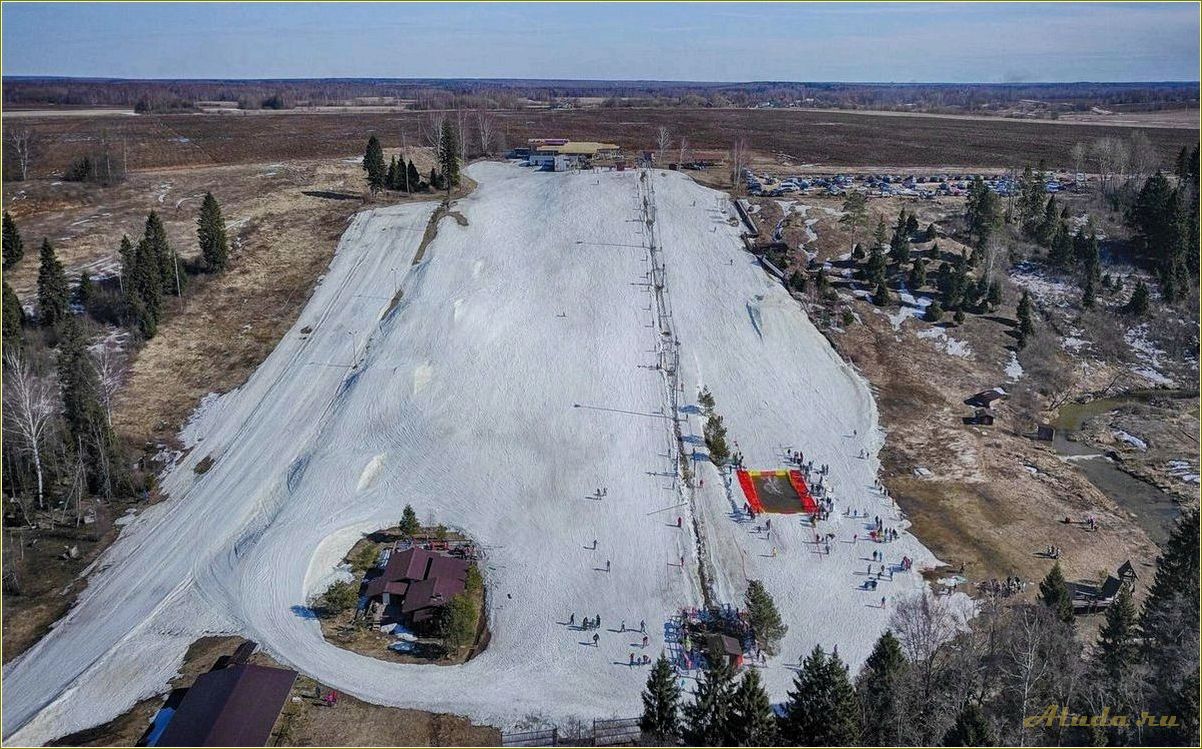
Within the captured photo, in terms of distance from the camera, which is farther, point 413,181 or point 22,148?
point 413,181

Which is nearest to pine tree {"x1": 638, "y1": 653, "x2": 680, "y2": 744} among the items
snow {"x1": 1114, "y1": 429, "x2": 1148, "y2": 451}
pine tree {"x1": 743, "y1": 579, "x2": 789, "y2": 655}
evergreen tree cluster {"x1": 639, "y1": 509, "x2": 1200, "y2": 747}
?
evergreen tree cluster {"x1": 639, "y1": 509, "x2": 1200, "y2": 747}

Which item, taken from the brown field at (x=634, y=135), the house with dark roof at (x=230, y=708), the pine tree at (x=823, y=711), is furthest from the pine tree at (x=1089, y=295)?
the house with dark roof at (x=230, y=708)

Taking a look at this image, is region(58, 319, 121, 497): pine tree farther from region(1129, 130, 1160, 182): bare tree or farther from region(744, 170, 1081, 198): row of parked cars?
region(1129, 130, 1160, 182): bare tree

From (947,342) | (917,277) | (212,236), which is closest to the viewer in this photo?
(947,342)

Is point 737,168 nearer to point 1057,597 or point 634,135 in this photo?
point 634,135

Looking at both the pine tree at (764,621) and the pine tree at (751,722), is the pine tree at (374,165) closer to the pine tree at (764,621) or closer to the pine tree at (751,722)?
the pine tree at (764,621)

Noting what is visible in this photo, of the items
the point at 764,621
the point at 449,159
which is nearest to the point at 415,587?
the point at 764,621
